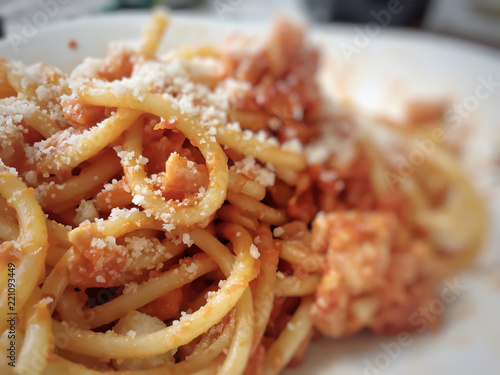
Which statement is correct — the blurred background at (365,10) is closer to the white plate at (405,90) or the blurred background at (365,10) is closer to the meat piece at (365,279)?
the white plate at (405,90)

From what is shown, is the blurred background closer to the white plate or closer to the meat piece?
the white plate

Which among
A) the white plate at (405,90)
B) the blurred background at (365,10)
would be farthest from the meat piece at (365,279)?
the blurred background at (365,10)

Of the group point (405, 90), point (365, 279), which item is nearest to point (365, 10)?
point (405, 90)

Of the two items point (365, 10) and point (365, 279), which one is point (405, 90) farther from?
point (365, 279)

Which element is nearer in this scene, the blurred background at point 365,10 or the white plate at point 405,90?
the white plate at point 405,90

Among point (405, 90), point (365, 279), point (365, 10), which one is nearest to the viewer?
point (365, 279)

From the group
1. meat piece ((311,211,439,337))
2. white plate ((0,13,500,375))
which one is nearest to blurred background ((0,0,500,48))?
white plate ((0,13,500,375))
